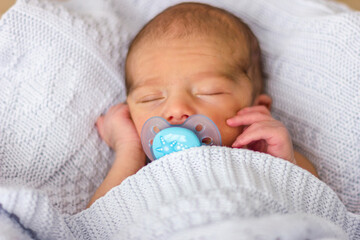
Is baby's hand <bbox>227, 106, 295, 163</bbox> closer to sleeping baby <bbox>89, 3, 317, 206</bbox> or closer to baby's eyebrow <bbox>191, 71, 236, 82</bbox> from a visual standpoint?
sleeping baby <bbox>89, 3, 317, 206</bbox>

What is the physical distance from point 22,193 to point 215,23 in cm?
70

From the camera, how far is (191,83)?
100 centimetres

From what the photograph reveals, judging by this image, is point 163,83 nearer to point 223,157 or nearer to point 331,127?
point 223,157

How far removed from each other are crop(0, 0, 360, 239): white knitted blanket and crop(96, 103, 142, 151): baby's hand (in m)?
0.03

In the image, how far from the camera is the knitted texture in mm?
708

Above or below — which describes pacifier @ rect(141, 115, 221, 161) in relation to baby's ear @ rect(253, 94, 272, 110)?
above

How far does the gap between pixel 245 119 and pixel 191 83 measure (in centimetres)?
18

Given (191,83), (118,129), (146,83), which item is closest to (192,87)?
(191,83)

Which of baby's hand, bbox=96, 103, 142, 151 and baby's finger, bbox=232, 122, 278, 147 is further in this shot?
baby's hand, bbox=96, 103, 142, 151

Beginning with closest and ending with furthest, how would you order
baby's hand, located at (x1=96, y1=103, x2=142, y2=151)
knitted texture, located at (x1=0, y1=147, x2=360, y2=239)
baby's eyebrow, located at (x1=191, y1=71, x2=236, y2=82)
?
1. knitted texture, located at (x1=0, y1=147, x2=360, y2=239)
2. baby's eyebrow, located at (x1=191, y1=71, x2=236, y2=82)
3. baby's hand, located at (x1=96, y1=103, x2=142, y2=151)

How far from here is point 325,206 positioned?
2.83 ft

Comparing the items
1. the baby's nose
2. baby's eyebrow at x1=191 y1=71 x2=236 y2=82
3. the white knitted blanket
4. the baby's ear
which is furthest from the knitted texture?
the baby's ear

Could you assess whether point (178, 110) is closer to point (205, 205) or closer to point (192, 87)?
point (192, 87)

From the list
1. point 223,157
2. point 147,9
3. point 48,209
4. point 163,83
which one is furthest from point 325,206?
point 147,9
